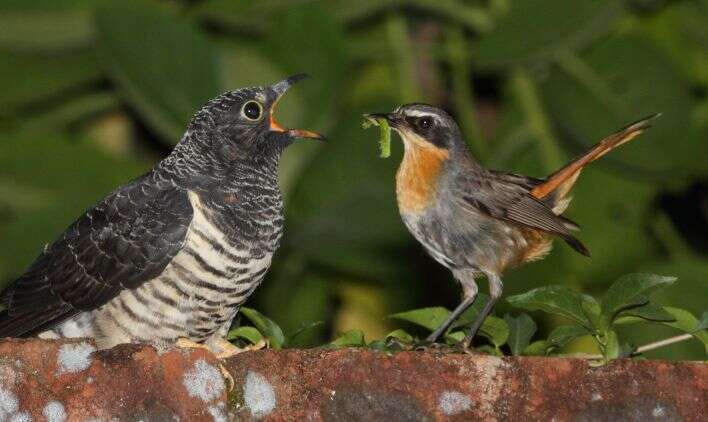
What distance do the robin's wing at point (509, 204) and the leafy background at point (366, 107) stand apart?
4.20 ft

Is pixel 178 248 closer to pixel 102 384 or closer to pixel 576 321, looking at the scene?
pixel 102 384

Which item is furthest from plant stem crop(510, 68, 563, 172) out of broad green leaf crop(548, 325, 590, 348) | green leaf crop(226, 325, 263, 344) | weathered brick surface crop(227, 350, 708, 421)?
weathered brick surface crop(227, 350, 708, 421)

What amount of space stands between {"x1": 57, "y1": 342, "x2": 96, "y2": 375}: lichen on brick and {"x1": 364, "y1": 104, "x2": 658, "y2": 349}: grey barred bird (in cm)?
135

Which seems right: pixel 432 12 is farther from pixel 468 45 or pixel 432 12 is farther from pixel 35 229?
pixel 35 229

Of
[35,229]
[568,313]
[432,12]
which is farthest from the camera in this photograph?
[432,12]

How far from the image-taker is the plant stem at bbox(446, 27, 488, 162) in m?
6.29

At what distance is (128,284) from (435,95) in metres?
3.28

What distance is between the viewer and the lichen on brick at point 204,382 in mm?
3158

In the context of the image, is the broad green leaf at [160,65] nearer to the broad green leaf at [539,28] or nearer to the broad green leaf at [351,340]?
the broad green leaf at [539,28]

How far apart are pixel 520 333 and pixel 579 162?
0.99 metres

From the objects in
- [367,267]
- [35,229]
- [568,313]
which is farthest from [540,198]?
[35,229]

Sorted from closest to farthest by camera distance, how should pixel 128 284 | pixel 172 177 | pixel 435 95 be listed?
pixel 128 284, pixel 172 177, pixel 435 95

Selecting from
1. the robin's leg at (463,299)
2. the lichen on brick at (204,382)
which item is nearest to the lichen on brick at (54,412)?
the lichen on brick at (204,382)

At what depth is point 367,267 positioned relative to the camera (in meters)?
6.06
